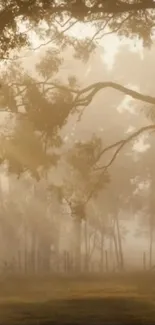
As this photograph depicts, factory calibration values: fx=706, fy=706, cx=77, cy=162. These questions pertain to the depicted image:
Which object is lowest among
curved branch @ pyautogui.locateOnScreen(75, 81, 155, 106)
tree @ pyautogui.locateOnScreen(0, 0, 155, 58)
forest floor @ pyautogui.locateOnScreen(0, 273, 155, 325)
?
forest floor @ pyautogui.locateOnScreen(0, 273, 155, 325)

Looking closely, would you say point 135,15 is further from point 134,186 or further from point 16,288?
point 134,186

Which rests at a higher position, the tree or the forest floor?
the tree

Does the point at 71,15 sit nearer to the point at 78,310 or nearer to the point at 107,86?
the point at 107,86

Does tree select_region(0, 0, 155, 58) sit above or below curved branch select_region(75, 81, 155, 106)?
above

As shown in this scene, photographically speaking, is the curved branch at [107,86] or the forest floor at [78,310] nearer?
the forest floor at [78,310]

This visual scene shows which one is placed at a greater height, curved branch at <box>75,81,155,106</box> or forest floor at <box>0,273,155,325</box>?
curved branch at <box>75,81,155,106</box>

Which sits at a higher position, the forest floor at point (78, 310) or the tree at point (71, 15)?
the tree at point (71, 15)

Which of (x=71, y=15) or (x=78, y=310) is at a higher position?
(x=71, y=15)

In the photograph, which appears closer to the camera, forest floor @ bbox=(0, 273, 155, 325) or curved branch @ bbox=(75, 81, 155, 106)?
forest floor @ bbox=(0, 273, 155, 325)

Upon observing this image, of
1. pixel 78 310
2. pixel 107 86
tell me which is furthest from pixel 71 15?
pixel 78 310

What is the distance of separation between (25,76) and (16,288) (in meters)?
11.5

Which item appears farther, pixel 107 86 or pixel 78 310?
pixel 107 86

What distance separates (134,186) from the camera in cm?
5572

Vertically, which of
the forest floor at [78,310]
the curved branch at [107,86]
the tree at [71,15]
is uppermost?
the tree at [71,15]
